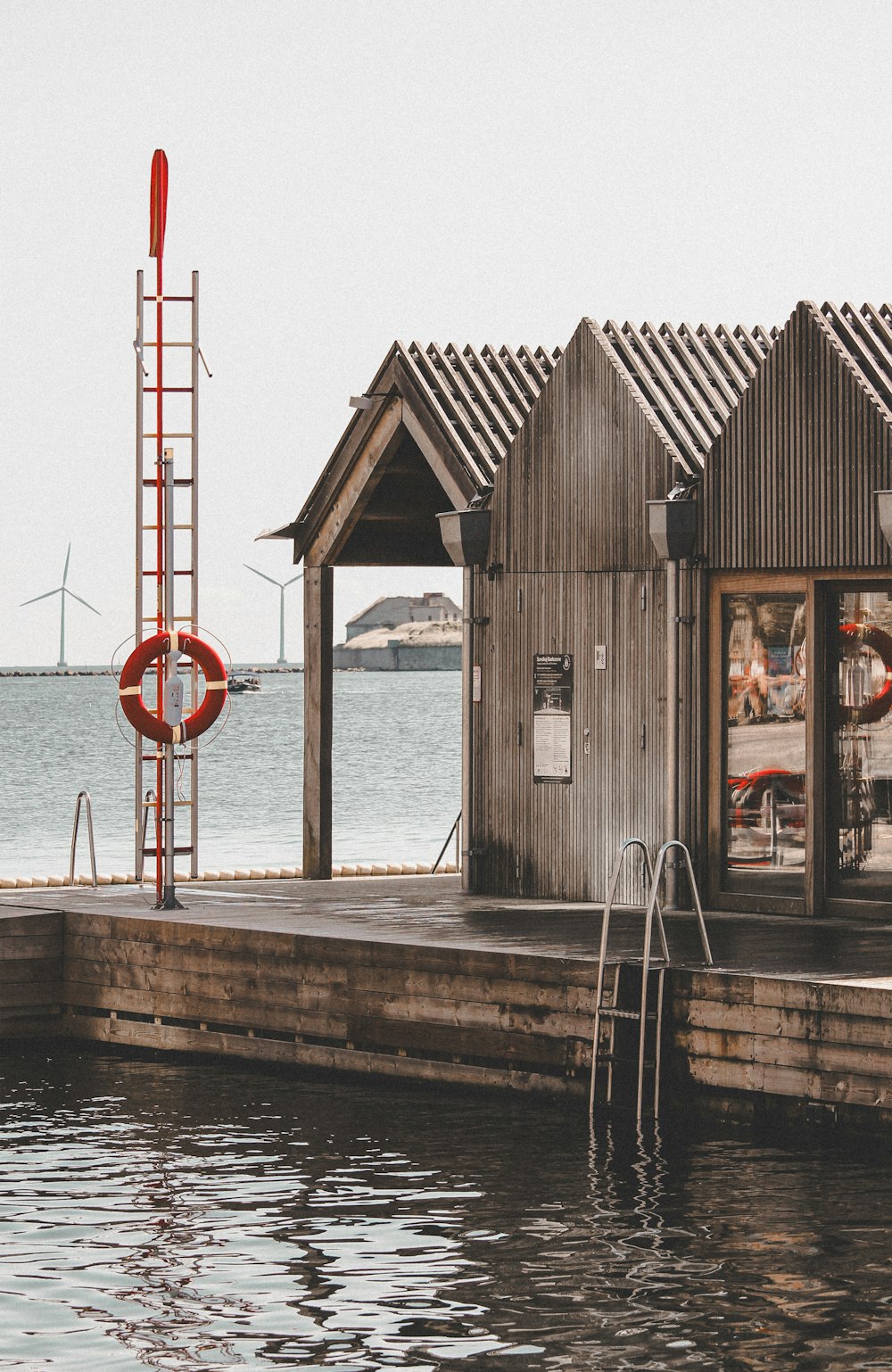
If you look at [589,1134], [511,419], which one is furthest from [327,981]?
[511,419]

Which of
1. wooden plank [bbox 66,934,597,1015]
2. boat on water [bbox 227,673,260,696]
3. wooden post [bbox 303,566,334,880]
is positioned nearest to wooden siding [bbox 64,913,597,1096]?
wooden plank [bbox 66,934,597,1015]

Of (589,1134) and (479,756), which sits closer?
(589,1134)

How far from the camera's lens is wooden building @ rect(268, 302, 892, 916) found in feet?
49.4

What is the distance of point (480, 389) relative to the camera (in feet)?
60.2

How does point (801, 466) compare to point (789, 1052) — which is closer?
point (789, 1052)

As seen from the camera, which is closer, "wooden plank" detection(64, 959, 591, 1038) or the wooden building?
"wooden plank" detection(64, 959, 591, 1038)

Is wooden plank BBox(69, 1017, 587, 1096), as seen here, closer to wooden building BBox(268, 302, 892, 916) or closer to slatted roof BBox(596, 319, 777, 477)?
wooden building BBox(268, 302, 892, 916)

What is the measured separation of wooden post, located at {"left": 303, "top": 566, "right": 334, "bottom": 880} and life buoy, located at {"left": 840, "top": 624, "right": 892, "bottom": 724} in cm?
532

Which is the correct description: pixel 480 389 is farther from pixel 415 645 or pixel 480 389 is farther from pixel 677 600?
pixel 415 645

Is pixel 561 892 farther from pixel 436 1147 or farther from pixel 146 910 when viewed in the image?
pixel 436 1147

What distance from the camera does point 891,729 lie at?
14883 mm

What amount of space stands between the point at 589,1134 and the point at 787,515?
4642 mm

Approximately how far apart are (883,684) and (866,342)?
2369 millimetres

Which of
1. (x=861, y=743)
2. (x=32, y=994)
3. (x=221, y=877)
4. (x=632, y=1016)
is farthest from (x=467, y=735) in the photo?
(x=632, y=1016)
